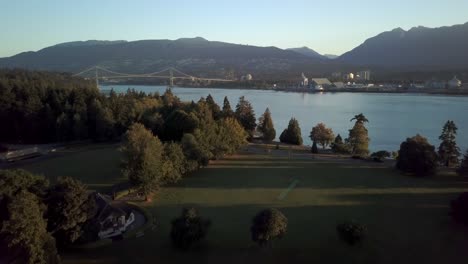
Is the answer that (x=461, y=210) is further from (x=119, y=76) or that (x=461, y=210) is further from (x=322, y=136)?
(x=119, y=76)

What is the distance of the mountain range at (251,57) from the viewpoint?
3100 inches

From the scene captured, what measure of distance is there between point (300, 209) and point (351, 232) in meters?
1.79

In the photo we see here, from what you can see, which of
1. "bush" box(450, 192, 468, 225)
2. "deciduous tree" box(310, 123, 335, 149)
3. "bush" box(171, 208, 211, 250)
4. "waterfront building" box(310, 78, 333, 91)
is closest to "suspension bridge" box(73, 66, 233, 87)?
"waterfront building" box(310, 78, 333, 91)

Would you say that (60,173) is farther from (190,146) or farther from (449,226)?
(449,226)

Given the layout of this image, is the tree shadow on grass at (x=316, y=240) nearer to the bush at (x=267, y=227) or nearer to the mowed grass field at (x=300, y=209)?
the mowed grass field at (x=300, y=209)

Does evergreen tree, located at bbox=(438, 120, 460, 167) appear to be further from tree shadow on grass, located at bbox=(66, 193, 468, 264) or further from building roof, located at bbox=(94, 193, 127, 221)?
building roof, located at bbox=(94, 193, 127, 221)

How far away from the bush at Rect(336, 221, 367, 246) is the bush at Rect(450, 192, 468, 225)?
1.99 meters

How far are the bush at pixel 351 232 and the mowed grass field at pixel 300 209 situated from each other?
114 millimetres

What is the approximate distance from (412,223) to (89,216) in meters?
5.03

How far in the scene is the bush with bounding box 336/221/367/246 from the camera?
6.14m

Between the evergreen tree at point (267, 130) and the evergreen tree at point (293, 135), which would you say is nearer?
the evergreen tree at point (293, 135)

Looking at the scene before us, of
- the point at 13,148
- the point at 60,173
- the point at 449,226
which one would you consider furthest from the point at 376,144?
the point at 13,148

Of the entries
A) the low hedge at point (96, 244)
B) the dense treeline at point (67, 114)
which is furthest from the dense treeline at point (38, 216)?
the dense treeline at point (67, 114)

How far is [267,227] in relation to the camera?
5891mm
